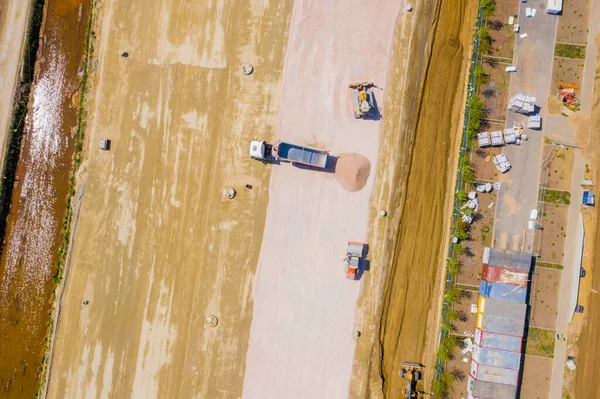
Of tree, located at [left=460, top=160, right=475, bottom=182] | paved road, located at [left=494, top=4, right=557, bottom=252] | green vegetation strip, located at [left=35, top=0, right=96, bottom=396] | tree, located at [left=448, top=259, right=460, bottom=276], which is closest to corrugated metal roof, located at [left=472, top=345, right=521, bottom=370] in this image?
tree, located at [left=448, top=259, right=460, bottom=276]

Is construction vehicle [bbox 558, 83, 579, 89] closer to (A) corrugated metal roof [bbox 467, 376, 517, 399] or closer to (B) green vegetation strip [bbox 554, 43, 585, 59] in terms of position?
(B) green vegetation strip [bbox 554, 43, 585, 59]

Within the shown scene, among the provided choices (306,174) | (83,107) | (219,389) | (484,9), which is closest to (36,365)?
(219,389)

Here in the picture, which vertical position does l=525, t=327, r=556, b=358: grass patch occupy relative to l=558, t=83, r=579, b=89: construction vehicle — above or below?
below

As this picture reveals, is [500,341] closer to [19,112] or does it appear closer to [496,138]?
[496,138]

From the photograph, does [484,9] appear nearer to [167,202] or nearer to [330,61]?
[330,61]

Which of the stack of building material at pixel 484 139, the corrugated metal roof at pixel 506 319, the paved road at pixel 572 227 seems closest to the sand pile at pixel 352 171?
the stack of building material at pixel 484 139

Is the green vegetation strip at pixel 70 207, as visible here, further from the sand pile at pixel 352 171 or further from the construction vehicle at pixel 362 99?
the construction vehicle at pixel 362 99
